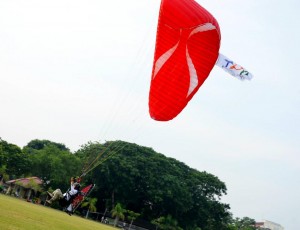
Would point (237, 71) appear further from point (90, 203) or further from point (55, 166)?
point (55, 166)

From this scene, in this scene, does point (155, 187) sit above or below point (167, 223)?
above

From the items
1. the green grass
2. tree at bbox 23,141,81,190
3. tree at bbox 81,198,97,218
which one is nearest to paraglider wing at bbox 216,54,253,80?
the green grass

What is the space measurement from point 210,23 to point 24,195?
47.0 metres

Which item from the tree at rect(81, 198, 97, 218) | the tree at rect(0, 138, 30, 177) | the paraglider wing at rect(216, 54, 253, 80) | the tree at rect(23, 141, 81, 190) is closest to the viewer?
the paraglider wing at rect(216, 54, 253, 80)

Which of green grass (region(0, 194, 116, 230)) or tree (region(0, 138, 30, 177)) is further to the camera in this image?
tree (region(0, 138, 30, 177))

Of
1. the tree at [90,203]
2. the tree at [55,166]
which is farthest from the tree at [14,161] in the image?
the tree at [90,203]

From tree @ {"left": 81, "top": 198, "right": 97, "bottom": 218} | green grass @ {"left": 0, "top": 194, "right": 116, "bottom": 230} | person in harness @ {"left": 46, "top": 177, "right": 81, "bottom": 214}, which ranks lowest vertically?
green grass @ {"left": 0, "top": 194, "right": 116, "bottom": 230}

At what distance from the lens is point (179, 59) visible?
11469 millimetres

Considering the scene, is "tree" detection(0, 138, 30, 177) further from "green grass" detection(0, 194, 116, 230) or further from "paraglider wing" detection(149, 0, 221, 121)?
"paraglider wing" detection(149, 0, 221, 121)

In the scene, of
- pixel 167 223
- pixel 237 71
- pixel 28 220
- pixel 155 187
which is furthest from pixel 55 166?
pixel 237 71

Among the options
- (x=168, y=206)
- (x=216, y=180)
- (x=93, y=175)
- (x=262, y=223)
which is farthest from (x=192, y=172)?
(x=262, y=223)

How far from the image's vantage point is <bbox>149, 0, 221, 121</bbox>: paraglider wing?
36.8 ft

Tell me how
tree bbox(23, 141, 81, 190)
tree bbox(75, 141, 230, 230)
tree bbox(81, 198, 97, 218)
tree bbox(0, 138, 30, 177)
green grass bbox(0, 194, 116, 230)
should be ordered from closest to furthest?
green grass bbox(0, 194, 116, 230) < tree bbox(81, 198, 97, 218) < tree bbox(75, 141, 230, 230) < tree bbox(23, 141, 81, 190) < tree bbox(0, 138, 30, 177)

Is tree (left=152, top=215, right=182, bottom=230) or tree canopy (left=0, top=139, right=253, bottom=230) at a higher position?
tree canopy (left=0, top=139, right=253, bottom=230)
